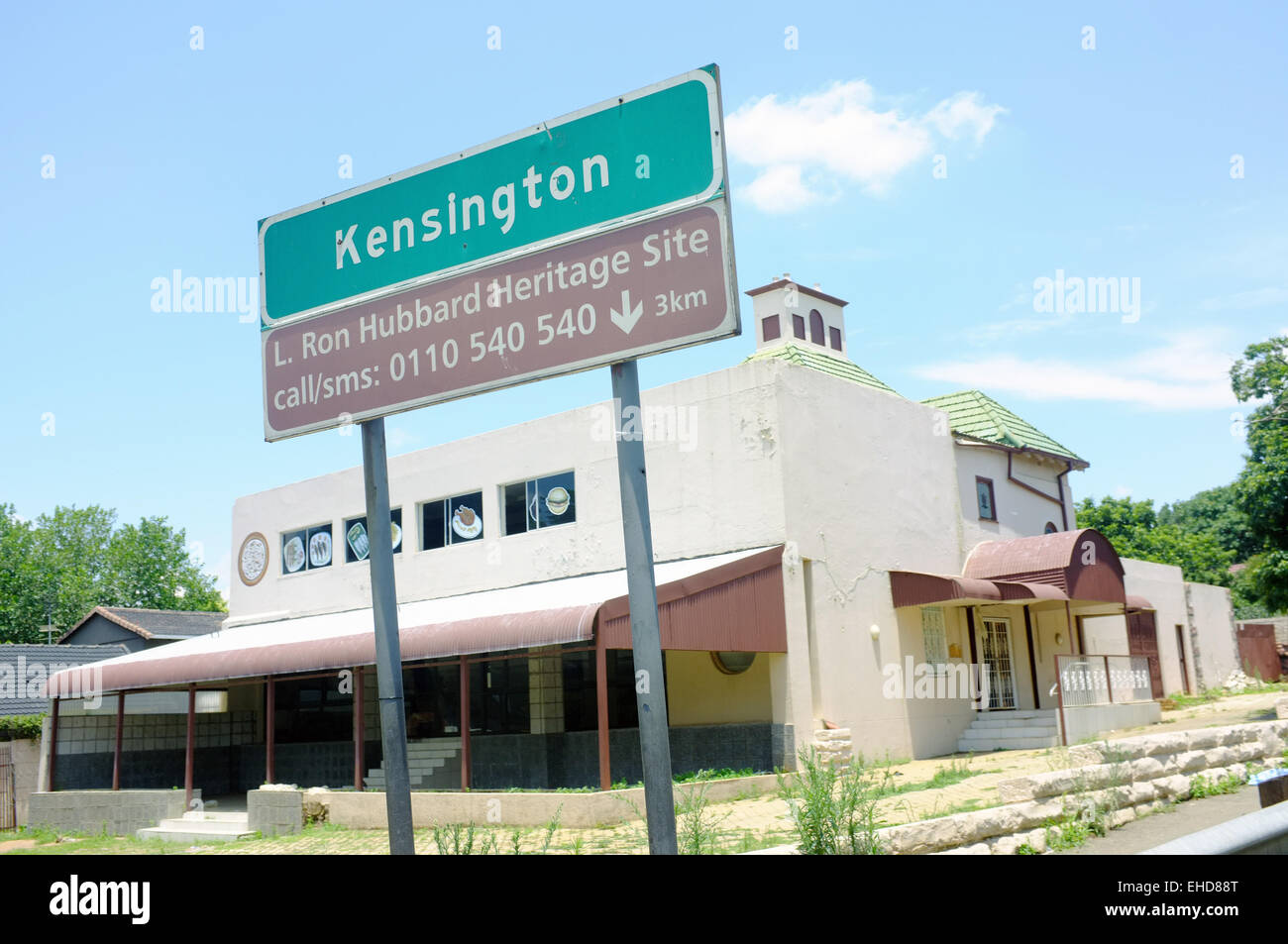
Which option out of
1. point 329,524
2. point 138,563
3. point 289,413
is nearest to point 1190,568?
point 329,524

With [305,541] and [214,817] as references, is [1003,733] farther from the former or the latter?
[305,541]

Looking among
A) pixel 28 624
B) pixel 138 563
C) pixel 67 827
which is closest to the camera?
pixel 67 827

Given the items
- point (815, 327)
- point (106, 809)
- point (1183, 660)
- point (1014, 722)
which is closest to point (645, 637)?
point (1014, 722)

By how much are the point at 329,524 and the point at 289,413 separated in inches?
804

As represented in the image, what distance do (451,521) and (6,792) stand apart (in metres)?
11.7

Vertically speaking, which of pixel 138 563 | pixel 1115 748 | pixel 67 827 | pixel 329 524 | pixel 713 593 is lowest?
pixel 67 827

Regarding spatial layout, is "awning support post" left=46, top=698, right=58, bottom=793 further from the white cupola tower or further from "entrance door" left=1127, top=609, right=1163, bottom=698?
"entrance door" left=1127, top=609, right=1163, bottom=698

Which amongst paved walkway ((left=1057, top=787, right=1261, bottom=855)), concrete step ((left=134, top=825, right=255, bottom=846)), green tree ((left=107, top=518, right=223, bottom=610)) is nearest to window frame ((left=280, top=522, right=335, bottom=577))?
concrete step ((left=134, top=825, right=255, bottom=846))

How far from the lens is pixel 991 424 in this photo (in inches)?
935

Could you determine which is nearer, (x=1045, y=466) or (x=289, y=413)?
(x=289, y=413)

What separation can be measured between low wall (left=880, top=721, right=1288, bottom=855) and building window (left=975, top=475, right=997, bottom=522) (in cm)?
913

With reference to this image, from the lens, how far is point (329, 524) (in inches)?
993
